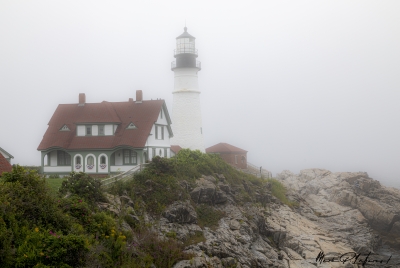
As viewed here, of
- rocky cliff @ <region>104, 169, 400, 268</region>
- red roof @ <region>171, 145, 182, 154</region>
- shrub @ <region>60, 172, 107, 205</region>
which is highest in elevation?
red roof @ <region>171, 145, 182, 154</region>

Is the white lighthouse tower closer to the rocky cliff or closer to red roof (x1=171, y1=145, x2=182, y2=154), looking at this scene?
red roof (x1=171, y1=145, x2=182, y2=154)

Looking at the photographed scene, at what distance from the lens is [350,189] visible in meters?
41.0

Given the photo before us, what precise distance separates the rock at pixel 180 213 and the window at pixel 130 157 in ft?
30.4

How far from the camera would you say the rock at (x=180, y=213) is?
74.1ft

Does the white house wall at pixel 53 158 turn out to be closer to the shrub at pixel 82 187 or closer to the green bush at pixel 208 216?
the green bush at pixel 208 216

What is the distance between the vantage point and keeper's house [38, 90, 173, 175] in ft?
106

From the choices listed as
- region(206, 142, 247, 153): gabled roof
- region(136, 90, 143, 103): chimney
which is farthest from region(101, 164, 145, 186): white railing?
region(206, 142, 247, 153): gabled roof

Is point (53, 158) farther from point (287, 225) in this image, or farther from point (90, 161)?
point (287, 225)

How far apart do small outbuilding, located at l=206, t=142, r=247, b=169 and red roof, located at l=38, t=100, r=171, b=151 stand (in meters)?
10.4

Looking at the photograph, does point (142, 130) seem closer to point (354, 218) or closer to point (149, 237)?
point (149, 237)

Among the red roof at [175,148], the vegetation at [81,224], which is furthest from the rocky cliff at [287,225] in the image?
the red roof at [175,148]

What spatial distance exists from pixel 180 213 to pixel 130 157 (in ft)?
33.9

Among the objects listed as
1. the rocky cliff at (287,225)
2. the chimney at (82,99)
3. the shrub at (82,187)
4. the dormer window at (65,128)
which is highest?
the chimney at (82,99)

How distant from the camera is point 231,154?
43.8 meters
